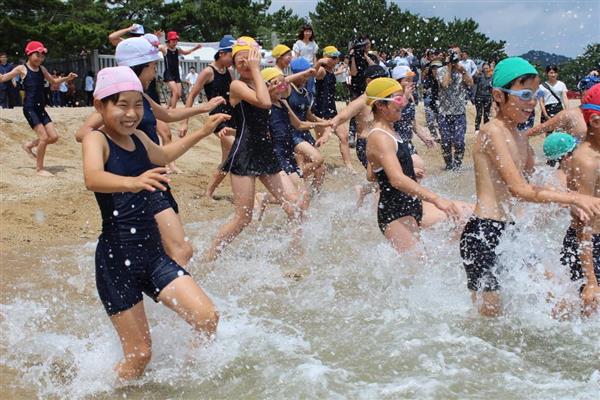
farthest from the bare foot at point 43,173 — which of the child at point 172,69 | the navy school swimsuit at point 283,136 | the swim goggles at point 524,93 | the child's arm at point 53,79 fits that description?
the swim goggles at point 524,93

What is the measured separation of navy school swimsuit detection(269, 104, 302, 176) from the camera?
7512 millimetres

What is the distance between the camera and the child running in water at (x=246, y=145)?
6027mm

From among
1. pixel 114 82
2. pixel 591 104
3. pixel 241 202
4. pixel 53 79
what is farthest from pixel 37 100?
pixel 591 104

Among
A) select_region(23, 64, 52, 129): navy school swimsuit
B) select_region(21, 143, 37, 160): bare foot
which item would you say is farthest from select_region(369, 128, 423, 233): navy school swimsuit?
select_region(21, 143, 37, 160): bare foot

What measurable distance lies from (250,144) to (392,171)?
5.10ft

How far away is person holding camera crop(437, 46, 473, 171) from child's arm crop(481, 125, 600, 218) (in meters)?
8.26

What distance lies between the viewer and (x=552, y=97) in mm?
13133

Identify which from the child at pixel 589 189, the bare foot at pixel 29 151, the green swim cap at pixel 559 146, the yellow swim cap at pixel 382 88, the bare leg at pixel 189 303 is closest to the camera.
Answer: the bare leg at pixel 189 303

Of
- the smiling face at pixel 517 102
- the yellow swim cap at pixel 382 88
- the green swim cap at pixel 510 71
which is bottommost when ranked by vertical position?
the yellow swim cap at pixel 382 88

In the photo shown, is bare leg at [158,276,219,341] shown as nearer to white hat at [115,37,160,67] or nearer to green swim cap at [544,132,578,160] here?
white hat at [115,37,160,67]

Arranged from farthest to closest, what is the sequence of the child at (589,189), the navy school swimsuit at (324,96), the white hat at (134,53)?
the navy school swimsuit at (324,96) → the white hat at (134,53) → the child at (589,189)

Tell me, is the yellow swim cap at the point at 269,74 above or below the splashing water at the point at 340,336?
above

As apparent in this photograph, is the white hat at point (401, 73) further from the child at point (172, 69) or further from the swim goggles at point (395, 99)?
the child at point (172, 69)

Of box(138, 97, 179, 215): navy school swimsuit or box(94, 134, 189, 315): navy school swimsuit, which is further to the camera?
→ box(138, 97, 179, 215): navy school swimsuit
